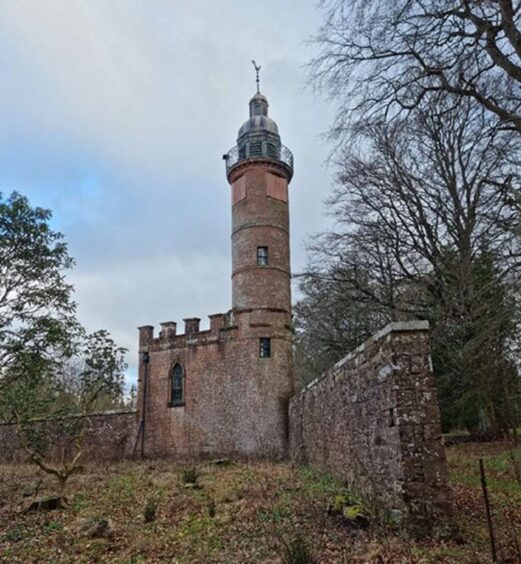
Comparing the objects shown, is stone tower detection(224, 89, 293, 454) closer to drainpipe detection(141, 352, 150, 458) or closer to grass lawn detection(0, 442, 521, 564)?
drainpipe detection(141, 352, 150, 458)

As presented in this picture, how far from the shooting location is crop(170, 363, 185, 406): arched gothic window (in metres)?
21.9

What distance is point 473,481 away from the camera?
9367 millimetres

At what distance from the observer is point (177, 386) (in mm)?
22234

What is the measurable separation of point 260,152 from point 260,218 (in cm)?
359

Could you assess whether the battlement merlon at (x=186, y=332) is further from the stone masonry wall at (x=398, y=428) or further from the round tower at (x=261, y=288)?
the stone masonry wall at (x=398, y=428)

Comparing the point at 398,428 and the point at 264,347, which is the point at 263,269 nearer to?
the point at 264,347

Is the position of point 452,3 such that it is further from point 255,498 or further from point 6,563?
point 6,563

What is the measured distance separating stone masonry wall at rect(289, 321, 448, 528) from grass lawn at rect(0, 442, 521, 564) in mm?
442

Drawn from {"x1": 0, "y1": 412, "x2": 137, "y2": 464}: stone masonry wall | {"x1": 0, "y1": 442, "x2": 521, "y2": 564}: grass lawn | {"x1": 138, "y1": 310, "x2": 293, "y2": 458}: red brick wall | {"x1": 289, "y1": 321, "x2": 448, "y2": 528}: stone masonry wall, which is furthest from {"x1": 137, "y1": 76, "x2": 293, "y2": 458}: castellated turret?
{"x1": 289, "y1": 321, "x2": 448, "y2": 528}: stone masonry wall

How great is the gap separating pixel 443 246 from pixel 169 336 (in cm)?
1392

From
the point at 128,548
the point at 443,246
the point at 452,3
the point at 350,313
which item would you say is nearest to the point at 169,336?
the point at 350,313

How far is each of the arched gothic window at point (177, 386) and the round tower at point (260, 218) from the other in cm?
420

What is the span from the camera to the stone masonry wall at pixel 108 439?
2188 cm

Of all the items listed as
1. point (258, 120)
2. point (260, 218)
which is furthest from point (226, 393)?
point (258, 120)
